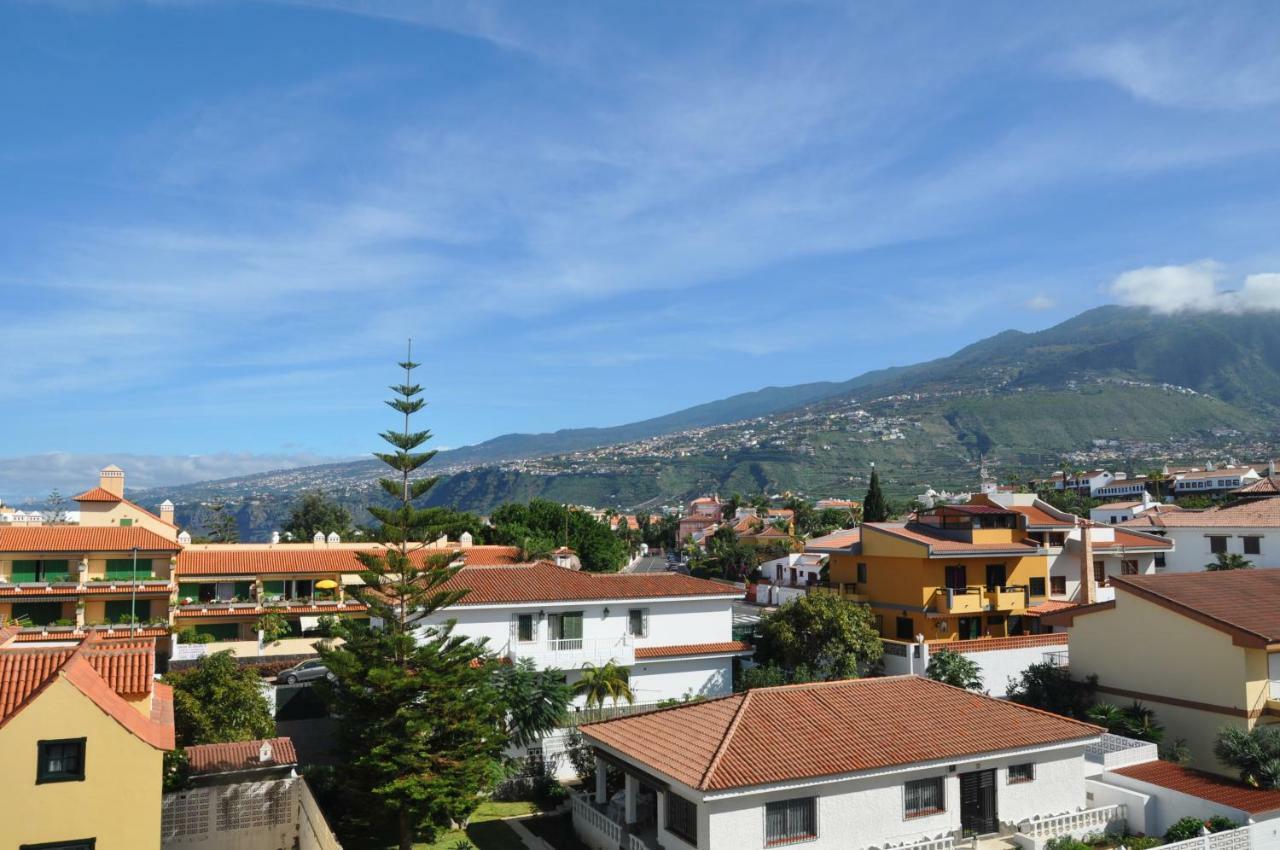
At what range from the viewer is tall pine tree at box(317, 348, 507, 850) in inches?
811

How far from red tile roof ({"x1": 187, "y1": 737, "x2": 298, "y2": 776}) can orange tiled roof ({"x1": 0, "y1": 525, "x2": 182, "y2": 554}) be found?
2065 cm

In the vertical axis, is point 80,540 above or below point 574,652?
above

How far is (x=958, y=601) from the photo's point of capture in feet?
117

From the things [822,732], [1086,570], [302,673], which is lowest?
[302,673]

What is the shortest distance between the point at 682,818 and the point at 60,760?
1146cm

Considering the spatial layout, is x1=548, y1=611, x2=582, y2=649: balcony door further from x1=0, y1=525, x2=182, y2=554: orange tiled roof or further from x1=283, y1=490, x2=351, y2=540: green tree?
x1=283, y1=490, x2=351, y2=540: green tree

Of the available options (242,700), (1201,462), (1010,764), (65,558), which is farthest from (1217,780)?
(1201,462)

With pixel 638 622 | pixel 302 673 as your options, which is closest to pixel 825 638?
pixel 638 622

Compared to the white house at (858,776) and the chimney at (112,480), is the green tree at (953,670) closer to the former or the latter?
the white house at (858,776)

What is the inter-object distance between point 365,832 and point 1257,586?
28580 millimetres

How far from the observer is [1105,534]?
43.1 m

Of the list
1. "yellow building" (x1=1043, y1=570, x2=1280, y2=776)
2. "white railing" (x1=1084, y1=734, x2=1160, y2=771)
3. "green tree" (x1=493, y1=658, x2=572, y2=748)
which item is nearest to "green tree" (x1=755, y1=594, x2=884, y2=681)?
"yellow building" (x1=1043, y1=570, x2=1280, y2=776)

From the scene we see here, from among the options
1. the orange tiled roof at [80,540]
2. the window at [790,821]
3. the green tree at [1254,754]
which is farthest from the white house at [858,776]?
the orange tiled roof at [80,540]

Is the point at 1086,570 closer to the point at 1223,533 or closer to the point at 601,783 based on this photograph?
the point at 1223,533
